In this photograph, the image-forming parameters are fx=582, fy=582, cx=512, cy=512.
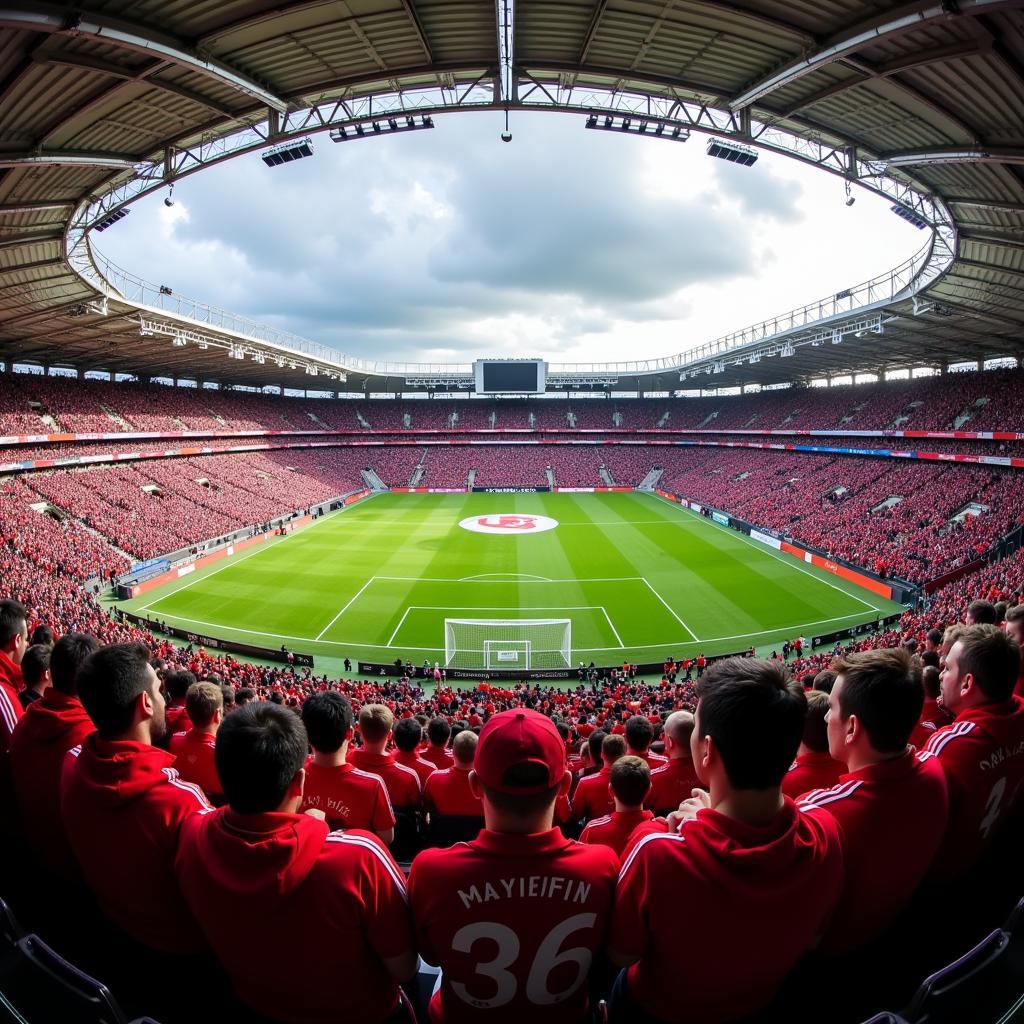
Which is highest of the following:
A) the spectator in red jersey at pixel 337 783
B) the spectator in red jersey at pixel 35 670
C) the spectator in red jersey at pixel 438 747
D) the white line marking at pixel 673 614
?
the spectator in red jersey at pixel 35 670

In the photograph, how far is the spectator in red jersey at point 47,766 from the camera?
3422mm

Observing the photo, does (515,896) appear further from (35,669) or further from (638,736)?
(35,669)

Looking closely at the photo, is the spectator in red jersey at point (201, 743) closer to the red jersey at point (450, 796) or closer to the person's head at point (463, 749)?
the red jersey at point (450, 796)

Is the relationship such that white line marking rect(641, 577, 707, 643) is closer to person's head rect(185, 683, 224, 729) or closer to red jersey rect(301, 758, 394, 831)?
person's head rect(185, 683, 224, 729)

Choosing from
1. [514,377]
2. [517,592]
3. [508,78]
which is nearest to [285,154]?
[508,78]

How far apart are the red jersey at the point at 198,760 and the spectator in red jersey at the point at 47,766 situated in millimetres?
1454

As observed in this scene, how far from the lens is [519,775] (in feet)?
7.02

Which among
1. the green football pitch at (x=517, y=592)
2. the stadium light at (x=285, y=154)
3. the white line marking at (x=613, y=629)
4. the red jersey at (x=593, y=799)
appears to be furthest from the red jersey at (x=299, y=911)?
the white line marking at (x=613, y=629)

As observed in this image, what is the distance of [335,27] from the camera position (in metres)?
11.0

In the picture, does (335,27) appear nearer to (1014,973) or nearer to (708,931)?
(708,931)

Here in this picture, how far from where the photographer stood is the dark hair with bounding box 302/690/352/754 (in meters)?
4.20

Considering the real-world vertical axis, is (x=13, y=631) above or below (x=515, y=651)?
above

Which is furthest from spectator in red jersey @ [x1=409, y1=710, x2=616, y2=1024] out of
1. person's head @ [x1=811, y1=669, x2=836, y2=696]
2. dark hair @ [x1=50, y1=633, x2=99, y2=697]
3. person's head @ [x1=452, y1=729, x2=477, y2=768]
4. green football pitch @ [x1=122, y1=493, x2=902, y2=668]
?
green football pitch @ [x1=122, y1=493, x2=902, y2=668]

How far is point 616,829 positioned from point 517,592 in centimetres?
2525
